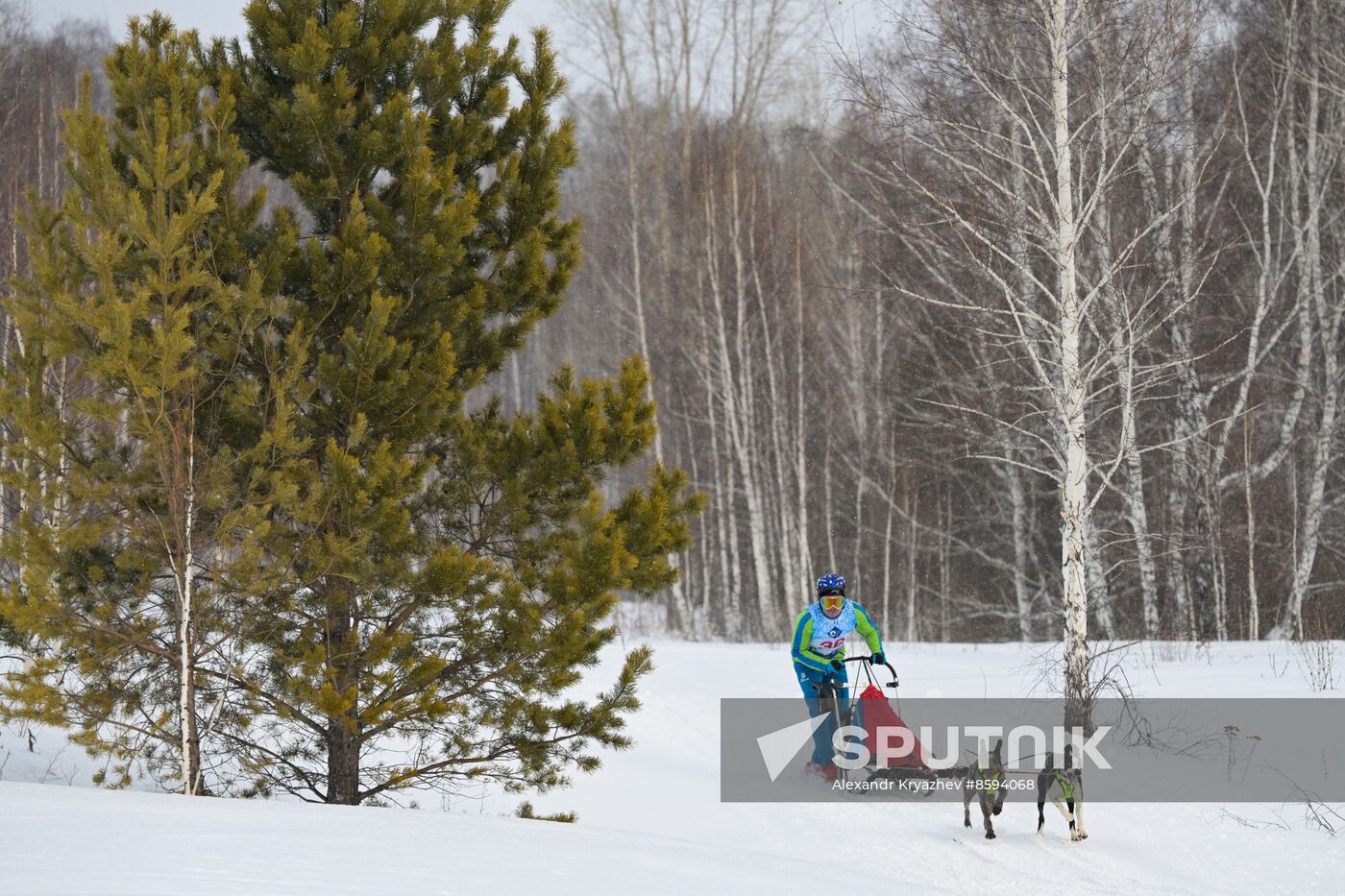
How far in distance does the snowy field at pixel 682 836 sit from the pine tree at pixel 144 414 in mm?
1238

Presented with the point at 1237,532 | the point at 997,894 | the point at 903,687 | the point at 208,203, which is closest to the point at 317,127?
the point at 208,203

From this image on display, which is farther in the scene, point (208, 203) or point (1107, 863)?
point (1107, 863)

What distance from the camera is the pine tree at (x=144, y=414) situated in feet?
21.8

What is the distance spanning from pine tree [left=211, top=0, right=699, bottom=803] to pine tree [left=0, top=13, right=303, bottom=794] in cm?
35

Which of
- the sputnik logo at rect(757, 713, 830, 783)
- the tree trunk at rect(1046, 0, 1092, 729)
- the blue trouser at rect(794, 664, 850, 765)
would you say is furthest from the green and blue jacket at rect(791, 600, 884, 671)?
the tree trunk at rect(1046, 0, 1092, 729)

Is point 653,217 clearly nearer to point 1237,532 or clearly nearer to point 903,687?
point 1237,532

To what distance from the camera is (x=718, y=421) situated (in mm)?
24938

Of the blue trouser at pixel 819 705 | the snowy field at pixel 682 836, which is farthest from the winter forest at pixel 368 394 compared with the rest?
the blue trouser at pixel 819 705

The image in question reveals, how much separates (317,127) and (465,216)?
3.57ft

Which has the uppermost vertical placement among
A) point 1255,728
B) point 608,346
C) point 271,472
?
point 608,346

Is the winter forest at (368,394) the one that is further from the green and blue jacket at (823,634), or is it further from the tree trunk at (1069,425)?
the green and blue jacket at (823,634)

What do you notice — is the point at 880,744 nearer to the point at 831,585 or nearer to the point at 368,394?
the point at 831,585

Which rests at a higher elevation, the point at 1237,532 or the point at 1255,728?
the point at 1237,532

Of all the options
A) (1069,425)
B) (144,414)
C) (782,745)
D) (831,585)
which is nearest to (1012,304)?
(1069,425)
